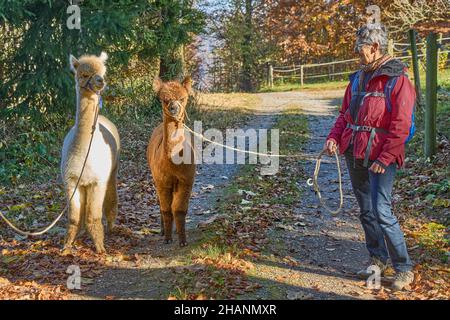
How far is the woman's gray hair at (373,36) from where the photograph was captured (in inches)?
180

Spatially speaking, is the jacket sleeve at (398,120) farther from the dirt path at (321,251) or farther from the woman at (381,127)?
the dirt path at (321,251)

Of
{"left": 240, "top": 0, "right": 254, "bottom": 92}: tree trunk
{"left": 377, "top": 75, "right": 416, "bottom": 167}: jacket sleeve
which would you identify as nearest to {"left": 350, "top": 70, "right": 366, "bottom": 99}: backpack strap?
{"left": 377, "top": 75, "right": 416, "bottom": 167}: jacket sleeve

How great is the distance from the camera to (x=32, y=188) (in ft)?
29.5

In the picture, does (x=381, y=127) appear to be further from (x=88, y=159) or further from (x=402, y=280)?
(x=88, y=159)

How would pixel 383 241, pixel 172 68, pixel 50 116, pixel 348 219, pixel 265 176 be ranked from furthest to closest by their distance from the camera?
pixel 172 68 < pixel 50 116 < pixel 265 176 < pixel 348 219 < pixel 383 241

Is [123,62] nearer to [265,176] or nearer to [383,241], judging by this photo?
[265,176]

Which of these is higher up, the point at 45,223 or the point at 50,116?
the point at 50,116

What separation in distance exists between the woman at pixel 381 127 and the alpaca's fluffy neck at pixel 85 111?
2723 mm

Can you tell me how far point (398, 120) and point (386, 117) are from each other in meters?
0.16

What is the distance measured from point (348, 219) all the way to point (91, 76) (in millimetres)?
3823

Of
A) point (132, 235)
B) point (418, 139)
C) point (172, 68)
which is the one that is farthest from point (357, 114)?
point (172, 68)

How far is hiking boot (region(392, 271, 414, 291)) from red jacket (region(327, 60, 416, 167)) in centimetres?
98

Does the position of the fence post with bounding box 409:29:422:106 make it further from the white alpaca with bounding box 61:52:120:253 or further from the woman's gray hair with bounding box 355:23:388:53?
the white alpaca with bounding box 61:52:120:253

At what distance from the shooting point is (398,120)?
4410 mm
